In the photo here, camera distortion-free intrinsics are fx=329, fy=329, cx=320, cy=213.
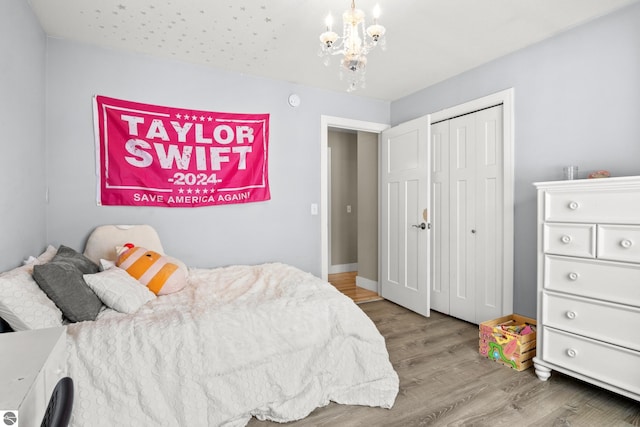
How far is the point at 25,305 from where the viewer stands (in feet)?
4.72

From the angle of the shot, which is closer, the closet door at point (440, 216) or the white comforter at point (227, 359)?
the white comforter at point (227, 359)

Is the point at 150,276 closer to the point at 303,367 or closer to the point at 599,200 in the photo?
the point at 303,367

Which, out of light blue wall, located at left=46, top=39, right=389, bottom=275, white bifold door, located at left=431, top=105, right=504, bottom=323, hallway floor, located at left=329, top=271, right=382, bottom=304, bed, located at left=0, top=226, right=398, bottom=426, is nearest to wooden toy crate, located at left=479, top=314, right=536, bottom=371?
white bifold door, located at left=431, top=105, right=504, bottom=323

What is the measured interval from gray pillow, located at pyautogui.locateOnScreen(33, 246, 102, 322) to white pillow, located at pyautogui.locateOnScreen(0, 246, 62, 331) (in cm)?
3

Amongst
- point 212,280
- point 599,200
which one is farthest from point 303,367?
point 599,200

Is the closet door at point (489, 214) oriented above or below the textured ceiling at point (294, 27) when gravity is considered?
below

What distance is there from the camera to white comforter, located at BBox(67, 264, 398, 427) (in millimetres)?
1510

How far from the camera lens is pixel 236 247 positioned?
3.17 meters

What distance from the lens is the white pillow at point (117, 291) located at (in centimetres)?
183

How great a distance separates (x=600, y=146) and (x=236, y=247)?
2974mm

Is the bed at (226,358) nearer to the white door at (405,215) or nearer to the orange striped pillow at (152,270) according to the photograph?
the orange striped pillow at (152,270)

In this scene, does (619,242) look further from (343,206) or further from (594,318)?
(343,206)

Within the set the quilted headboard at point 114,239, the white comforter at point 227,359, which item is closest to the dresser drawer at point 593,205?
the white comforter at point 227,359

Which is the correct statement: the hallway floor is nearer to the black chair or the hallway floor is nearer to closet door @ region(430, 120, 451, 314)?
closet door @ region(430, 120, 451, 314)
